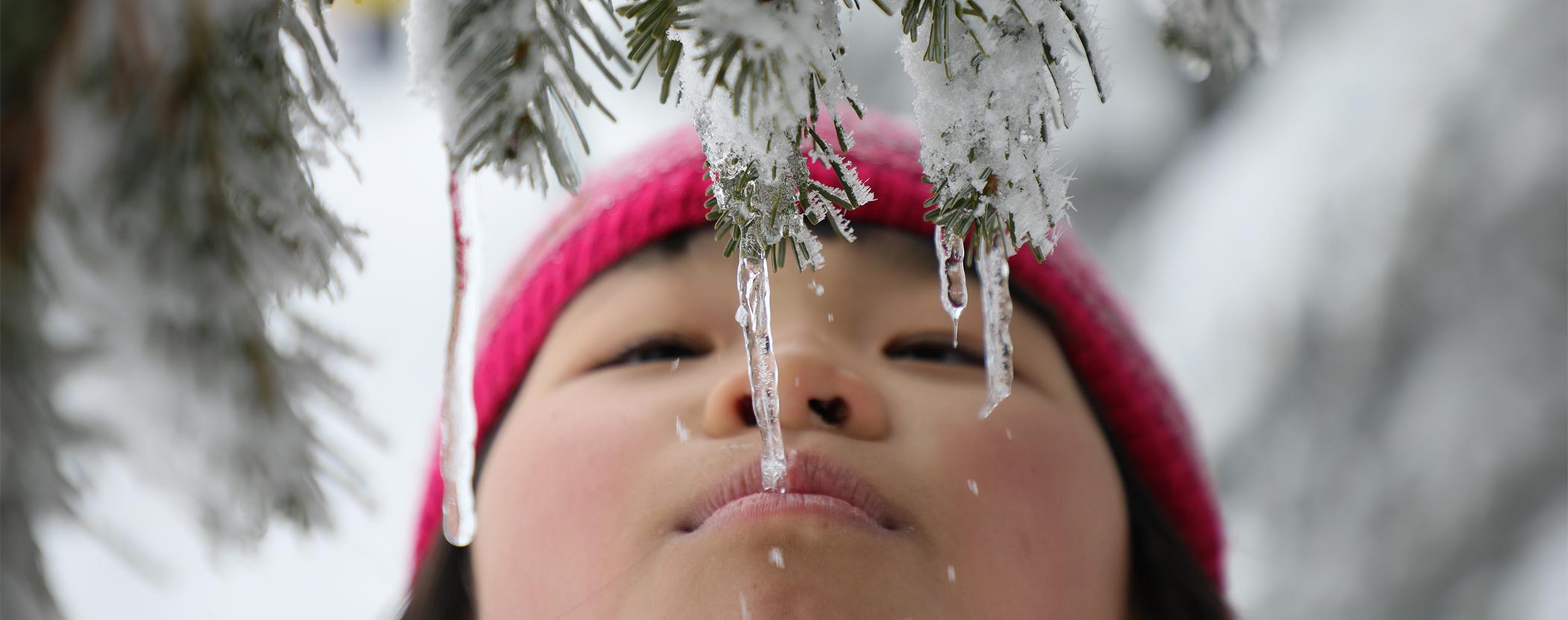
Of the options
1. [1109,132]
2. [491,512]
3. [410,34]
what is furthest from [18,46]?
→ [1109,132]

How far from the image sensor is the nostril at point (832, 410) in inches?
45.9

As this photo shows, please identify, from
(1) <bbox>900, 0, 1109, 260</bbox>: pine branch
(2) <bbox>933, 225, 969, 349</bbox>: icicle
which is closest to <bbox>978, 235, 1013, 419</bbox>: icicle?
(2) <bbox>933, 225, 969, 349</bbox>: icicle

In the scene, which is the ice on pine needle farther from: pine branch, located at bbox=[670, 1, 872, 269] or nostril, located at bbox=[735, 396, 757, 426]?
nostril, located at bbox=[735, 396, 757, 426]

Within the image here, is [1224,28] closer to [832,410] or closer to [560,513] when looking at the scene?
[832,410]

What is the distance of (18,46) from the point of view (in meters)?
0.54

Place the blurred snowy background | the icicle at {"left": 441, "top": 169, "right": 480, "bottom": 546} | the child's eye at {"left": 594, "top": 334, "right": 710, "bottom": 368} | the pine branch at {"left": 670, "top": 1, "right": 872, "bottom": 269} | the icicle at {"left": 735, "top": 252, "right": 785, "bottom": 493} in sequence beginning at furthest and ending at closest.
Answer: the blurred snowy background
the child's eye at {"left": 594, "top": 334, "right": 710, "bottom": 368}
the icicle at {"left": 735, "top": 252, "right": 785, "bottom": 493}
the icicle at {"left": 441, "top": 169, "right": 480, "bottom": 546}
the pine branch at {"left": 670, "top": 1, "right": 872, "bottom": 269}

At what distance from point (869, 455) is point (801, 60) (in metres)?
0.63

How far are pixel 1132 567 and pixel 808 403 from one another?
0.70 m

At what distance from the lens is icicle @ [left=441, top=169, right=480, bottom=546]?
0.69 meters

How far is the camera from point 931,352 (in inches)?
54.6

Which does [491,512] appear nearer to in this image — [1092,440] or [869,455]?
[869,455]

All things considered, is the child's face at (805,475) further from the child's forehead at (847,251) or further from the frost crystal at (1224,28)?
the frost crystal at (1224,28)

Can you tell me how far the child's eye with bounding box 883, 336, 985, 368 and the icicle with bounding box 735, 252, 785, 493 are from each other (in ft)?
1.45

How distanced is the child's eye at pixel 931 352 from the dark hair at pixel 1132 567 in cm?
28
